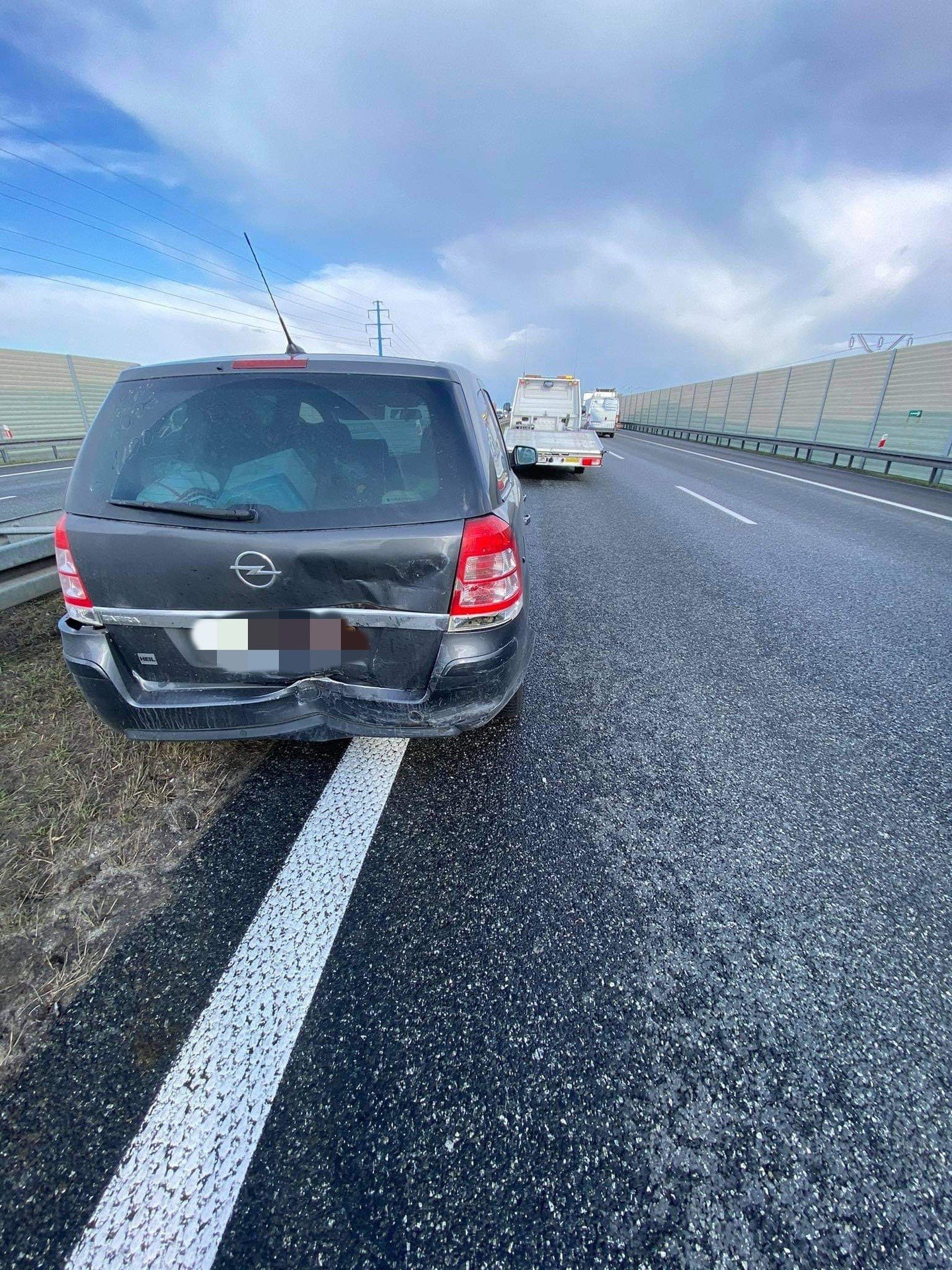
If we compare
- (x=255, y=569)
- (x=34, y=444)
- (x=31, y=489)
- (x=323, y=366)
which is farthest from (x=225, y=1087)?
(x=34, y=444)

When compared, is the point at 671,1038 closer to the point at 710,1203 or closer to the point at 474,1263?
the point at 710,1203

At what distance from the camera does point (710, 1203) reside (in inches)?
41.3

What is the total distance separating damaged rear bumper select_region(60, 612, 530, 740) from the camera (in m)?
1.88

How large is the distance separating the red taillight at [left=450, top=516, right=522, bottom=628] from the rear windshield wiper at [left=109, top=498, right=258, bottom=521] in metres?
0.73

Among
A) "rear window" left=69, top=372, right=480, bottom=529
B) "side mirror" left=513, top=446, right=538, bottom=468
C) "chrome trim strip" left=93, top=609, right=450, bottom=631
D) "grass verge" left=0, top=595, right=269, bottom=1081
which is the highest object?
"rear window" left=69, top=372, right=480, bottom=529

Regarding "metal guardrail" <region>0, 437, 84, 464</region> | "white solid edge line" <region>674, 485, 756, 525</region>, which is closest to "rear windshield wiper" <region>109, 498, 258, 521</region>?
"white solid edge line" <region>674, 485, 756, 525</region>

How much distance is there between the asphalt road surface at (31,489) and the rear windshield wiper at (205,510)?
3.84 m

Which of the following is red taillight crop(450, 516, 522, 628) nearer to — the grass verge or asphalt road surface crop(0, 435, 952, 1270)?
asphalt road surface crop(0, 435, 952, 1270)

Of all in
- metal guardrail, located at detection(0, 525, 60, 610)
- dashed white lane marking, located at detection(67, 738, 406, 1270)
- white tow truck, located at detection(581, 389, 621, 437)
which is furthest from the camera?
white tow truck, located at detection(581, 389, 621, 437)

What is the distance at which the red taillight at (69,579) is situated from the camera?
1.82m

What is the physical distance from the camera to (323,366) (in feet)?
6.19

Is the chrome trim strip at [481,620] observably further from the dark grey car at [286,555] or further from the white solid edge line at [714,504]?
the white solid edge line at [714,504]

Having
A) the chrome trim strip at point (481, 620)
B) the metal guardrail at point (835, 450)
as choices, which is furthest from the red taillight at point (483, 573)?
the metal guardrail at point (835, 450)

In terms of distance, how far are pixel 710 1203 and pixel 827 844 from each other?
127cm
